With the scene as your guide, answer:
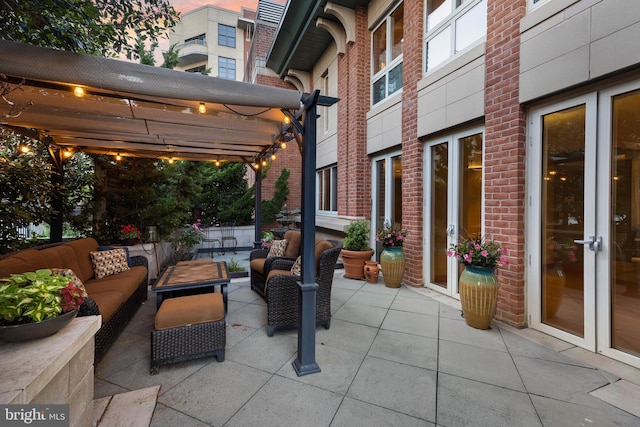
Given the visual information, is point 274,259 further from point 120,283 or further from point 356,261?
point 120,283

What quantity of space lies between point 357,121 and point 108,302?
537 centimetres

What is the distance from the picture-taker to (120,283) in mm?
3336

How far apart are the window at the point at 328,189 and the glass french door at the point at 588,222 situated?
4.96 meters

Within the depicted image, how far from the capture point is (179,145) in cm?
485

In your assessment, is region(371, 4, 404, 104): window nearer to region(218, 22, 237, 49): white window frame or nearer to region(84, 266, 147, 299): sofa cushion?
region(84, 266, 147, 299): sofa cushion

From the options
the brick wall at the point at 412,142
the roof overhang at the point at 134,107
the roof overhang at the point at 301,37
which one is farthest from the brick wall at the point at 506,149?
the roof overhang at the point at 301,37

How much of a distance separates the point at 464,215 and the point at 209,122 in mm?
3819

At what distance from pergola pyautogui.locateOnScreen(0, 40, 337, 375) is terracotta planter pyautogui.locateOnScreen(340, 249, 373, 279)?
2.42 metres

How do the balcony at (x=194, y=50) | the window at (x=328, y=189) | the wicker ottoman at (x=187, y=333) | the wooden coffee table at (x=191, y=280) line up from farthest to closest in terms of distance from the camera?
1. the balcony at (x=194, y=50)
2. the window at (x=328, y=189)
3. the wooden coffee table at (x=191, y=280)
4. the wicker ottoman at (x=187, y=333)

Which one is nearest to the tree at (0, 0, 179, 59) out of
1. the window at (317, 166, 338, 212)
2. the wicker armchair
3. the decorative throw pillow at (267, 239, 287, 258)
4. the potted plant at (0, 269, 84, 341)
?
the potted plant at (0, 269, 84, 341)

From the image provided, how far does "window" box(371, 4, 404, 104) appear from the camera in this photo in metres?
5.31

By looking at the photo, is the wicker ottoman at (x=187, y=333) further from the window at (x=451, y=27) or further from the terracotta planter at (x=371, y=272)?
the window at (x=451, y=27)

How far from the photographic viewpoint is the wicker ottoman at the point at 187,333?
232 centimetres

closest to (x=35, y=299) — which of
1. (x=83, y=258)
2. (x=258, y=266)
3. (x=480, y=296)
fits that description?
(x=83, y=258)
